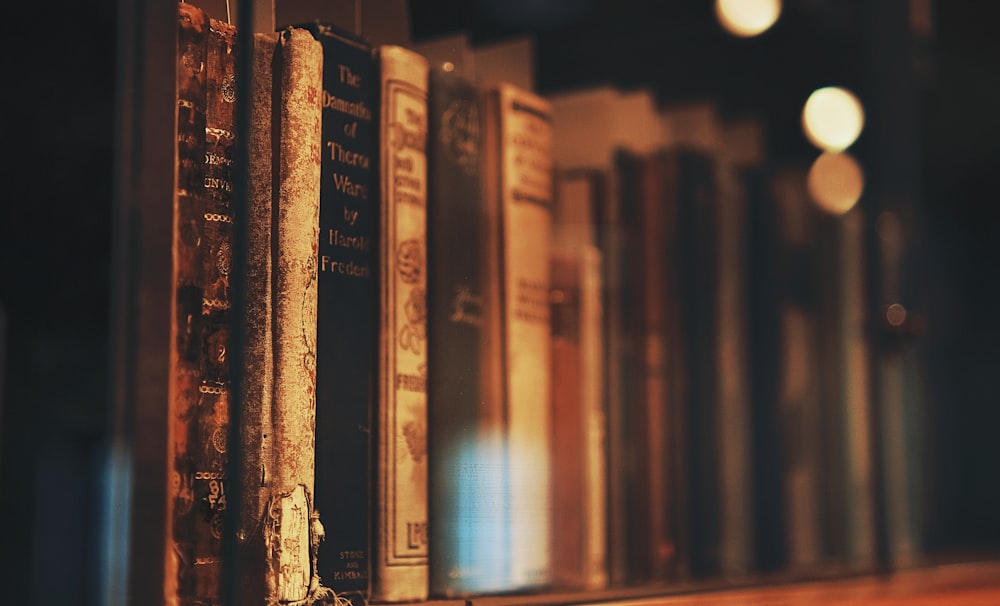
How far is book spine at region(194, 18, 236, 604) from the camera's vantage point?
0.57 meters

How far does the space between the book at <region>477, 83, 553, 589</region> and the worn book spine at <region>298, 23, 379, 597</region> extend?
16 centimetres

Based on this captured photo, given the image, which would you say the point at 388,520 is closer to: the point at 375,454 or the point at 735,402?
the point at 375,454

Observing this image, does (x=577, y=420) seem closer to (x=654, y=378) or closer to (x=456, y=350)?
(x=654, y=378)

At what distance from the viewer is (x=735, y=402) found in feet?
3.65

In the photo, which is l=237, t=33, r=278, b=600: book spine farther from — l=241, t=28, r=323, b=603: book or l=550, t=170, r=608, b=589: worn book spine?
l=550, t=170, r=608, b=589: worn book spine

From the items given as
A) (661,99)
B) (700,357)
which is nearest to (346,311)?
(700,357)

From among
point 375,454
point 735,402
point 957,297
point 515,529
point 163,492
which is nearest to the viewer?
point 163,492

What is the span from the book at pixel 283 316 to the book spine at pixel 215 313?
12 mm

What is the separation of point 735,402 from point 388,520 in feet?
1.70

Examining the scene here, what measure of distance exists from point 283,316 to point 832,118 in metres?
0.88

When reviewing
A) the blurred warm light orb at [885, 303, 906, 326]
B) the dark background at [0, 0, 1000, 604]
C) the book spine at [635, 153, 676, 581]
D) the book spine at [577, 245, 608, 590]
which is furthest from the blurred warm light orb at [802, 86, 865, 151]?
the book spine at [577, 245, 608, 590]

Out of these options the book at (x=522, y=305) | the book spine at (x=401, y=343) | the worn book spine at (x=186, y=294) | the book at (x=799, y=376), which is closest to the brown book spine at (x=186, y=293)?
the worn book spine at (x=186, y=294)

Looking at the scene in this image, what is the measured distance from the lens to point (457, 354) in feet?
2.48

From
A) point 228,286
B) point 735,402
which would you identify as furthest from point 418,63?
point 735,402
